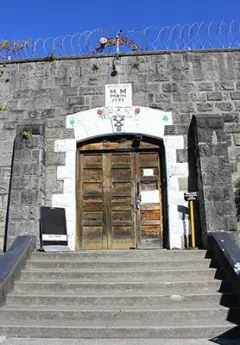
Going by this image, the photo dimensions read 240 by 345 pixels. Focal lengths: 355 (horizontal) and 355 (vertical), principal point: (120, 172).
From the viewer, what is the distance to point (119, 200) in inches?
274

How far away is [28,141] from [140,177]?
7.46ft

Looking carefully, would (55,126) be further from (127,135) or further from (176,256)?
(176,256)

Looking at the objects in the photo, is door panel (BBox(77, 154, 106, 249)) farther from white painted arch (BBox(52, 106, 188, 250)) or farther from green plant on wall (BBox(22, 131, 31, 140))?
green plant on wall (BBox(22, 131, 31, 140))

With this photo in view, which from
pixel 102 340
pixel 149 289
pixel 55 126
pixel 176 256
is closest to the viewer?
pixel 102 340

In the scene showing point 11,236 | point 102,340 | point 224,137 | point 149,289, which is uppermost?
point 224,137

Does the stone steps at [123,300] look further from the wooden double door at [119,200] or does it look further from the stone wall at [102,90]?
the stone wall at [102,90]

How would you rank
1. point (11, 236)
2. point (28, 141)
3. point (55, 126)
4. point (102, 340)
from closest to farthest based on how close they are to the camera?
point (102, 340) → point (11, 236) → point (28, 141) → point (55, 126)

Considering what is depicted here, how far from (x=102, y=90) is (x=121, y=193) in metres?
2.19

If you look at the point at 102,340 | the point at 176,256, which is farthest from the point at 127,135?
the point at 102,340

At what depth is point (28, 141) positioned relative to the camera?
6762 mm

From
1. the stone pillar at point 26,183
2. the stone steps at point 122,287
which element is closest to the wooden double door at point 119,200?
the stone pillar at point 26,183

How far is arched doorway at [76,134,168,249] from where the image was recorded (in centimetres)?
684

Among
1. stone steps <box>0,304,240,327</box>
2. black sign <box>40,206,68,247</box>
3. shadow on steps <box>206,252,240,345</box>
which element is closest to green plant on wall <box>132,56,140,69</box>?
black sign <box>40,206,68,247</box>

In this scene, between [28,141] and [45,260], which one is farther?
[28,141]
